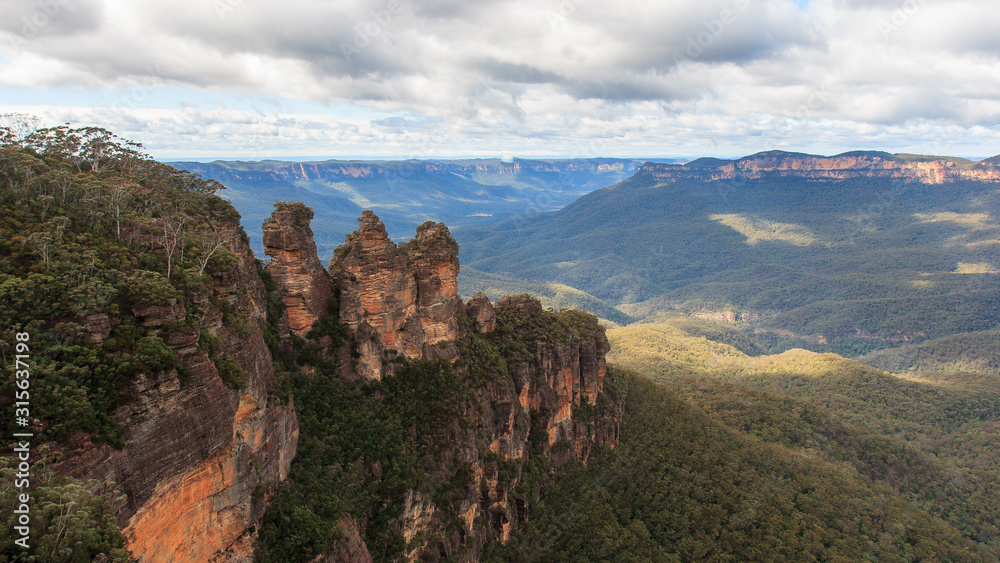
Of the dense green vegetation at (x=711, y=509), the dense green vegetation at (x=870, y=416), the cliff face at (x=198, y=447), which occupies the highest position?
the cliff face at (x=198, y=447)

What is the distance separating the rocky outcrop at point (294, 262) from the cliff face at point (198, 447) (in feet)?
19.0

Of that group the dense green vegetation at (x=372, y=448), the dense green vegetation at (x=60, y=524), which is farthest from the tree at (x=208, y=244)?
the dense green vegetation at (x=60, y=524)

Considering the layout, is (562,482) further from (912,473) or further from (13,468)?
(912,473)

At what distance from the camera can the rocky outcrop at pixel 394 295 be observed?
34.9 metres

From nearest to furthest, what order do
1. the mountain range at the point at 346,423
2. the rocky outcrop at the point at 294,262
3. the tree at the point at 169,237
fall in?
the mountain range at the point at 346,423, the tree at the point at 169,237, the rocky outcrop at the point at 294,262

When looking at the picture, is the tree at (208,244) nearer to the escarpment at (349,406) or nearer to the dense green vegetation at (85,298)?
the dense green vegetation at (85,298)

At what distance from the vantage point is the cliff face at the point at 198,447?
16.8m

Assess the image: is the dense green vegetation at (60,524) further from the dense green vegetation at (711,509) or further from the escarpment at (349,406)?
the dense green vegetation at (711,509)

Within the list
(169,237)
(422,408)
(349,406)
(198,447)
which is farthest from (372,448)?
(169,237)

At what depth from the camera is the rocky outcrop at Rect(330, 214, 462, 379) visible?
3494 cm

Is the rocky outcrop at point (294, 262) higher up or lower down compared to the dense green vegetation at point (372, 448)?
higher up

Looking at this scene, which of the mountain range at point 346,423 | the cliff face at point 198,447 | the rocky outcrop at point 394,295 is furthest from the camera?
the rocky outcrop at point 394,295

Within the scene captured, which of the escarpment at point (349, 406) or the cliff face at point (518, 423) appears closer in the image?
the escarpment at point (349, 406)

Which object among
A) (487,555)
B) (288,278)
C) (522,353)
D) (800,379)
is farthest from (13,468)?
(800,379)
